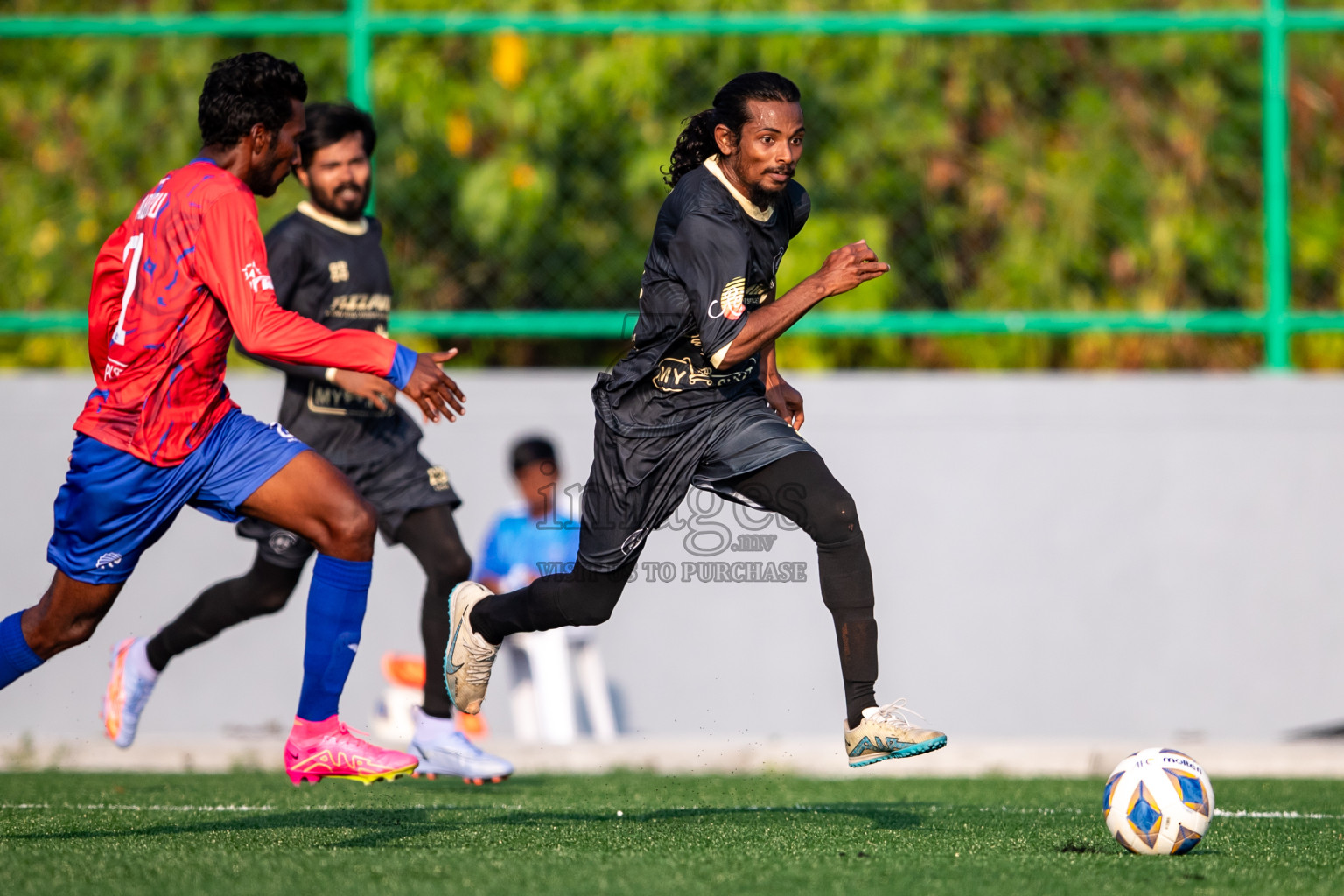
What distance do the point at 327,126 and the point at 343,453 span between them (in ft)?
4.55

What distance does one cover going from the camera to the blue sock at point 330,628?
5.23 metres

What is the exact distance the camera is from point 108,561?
16.2 ft

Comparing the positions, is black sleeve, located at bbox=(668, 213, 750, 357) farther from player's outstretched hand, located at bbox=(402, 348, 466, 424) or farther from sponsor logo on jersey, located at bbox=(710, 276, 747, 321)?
player's outstretched hand, located at bbox=(402, 348, 466, 424)

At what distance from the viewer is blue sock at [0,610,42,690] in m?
4.93

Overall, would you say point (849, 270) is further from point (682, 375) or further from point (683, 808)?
point (683, 808)

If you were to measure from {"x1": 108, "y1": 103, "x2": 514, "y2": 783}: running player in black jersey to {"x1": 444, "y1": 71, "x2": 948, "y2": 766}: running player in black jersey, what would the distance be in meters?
1.31

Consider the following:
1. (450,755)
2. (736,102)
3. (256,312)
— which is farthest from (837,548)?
(450,755)

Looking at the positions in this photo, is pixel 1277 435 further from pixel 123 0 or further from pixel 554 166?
pixel 123 0

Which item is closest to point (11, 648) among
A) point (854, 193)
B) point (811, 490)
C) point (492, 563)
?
point (811, 490)

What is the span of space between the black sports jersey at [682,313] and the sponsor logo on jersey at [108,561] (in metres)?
1.57

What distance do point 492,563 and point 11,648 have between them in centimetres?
390

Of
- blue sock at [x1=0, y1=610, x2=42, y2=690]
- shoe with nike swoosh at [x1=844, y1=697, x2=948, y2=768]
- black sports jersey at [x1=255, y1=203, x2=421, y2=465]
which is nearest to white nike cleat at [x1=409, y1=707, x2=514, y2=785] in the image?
black sports jersey at [x1=255, y1=203, x2=421, y2=465]

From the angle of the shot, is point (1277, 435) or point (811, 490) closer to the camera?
point (811, 490)

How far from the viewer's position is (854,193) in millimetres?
9242
